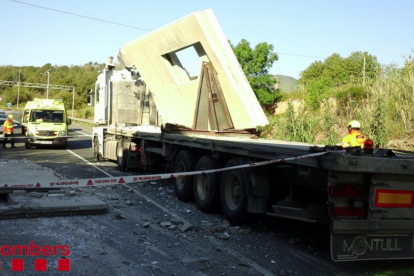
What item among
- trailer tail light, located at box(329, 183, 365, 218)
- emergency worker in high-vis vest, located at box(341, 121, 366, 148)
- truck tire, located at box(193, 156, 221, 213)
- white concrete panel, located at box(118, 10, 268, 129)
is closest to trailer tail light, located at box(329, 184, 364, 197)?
trailer tail light, located at box(329, 183, 365, 218)

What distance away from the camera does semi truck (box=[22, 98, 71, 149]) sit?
74.1 feet

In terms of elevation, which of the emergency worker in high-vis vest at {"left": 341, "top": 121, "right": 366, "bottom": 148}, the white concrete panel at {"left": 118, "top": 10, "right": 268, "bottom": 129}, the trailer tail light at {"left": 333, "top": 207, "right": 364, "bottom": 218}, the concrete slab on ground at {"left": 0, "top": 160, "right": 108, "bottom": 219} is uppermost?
the white concrete panel at {"left": 118, "top": 10, "right": 268, "bottom": 129}

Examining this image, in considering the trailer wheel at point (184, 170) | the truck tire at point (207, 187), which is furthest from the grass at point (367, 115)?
the truck tire at point (207, 187)

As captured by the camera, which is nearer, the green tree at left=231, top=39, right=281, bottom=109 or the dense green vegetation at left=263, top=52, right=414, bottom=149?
the dense green vegetation at left=263, top=52, right=414, bottom=149

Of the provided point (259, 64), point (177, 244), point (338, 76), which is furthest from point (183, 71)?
point (338, 76)

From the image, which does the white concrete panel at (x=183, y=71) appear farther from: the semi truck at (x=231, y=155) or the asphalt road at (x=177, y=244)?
the asphalt road at (x=177, y=244)

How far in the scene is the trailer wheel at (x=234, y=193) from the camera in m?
7.07

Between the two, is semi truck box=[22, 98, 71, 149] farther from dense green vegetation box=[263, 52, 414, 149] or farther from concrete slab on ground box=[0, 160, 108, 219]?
concrete slab on ground box=[0, 160, 108, 219]

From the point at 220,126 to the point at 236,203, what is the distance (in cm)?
333

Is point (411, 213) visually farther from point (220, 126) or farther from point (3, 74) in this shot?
point (3, 74)

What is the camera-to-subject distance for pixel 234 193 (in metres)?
7.60

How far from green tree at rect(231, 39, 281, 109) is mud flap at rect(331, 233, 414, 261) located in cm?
2189

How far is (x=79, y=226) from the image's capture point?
7000mm

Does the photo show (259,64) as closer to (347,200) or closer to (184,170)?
(184,170)
